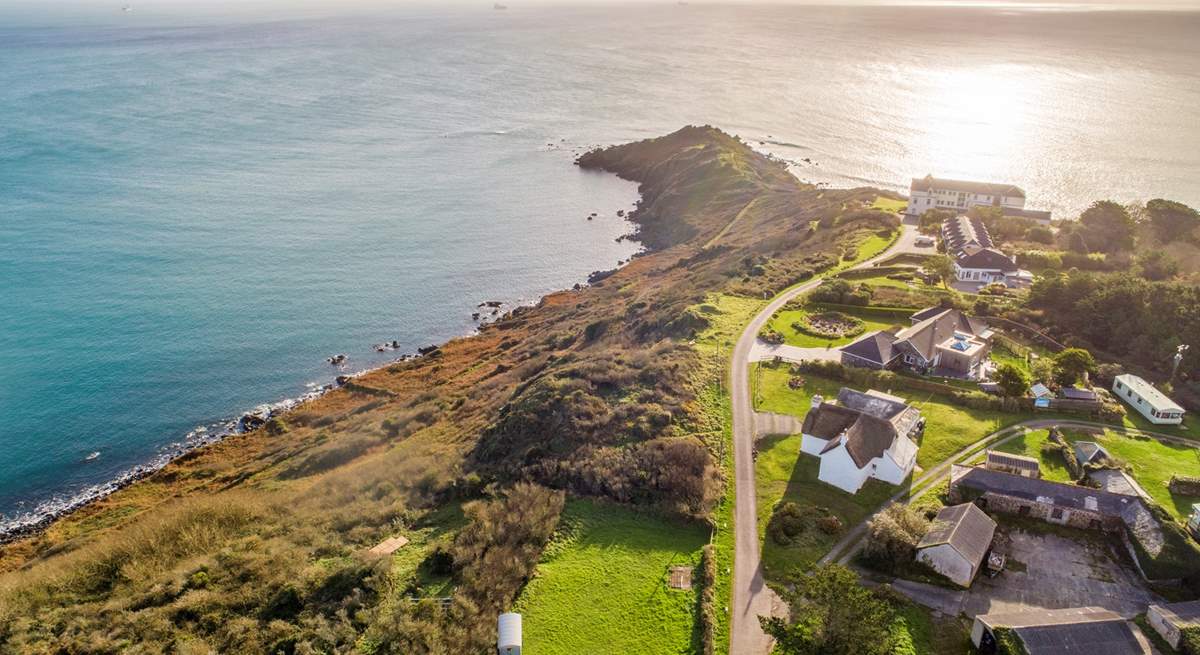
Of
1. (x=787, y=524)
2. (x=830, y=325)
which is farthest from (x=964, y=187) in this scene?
(x=787, y=524)

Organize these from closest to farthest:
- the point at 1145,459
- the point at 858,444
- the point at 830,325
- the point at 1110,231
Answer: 1. the point at 858,444
2. the point at 1145,459
3. the point at 830,325
4. the point at 1110,231

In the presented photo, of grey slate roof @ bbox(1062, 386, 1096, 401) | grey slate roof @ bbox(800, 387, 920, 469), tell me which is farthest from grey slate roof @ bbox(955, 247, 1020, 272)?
grey slate roof @ bbox(800, 387, 920, 469)

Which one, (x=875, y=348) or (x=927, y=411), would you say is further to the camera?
(x=875, y=348)

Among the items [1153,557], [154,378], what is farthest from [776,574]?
[154,378]

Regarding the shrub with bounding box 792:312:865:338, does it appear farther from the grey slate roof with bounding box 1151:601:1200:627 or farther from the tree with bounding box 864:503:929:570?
the grey slate roof with bounding box 1151:601:1200:627

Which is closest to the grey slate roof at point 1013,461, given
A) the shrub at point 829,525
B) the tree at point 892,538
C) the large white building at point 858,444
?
the large white building at point 858,444

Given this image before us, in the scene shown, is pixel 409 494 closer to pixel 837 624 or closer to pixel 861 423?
pixel 837 624

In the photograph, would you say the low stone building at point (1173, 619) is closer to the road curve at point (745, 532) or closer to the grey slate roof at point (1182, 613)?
the grey slate roof at point (1182, 613)
